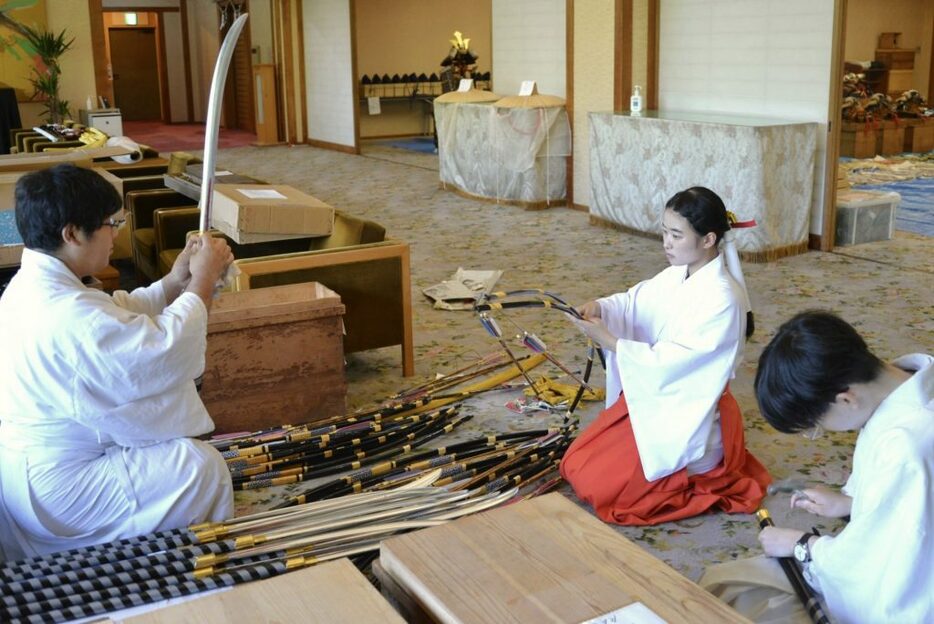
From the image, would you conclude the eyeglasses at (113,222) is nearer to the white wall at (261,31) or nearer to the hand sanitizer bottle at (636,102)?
the hand sanitizer bottle at (636,102)

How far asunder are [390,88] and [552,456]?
12.3m

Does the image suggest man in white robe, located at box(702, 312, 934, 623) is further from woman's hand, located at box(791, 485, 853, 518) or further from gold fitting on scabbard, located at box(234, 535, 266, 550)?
gold fitting on scabbard, located at box(234, 535, 266, 550)

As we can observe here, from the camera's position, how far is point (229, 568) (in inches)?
87.6

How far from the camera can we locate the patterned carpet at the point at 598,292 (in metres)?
3.29

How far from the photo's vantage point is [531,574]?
5.98ft

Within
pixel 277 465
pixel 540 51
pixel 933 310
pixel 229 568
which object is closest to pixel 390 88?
pixel 540 51

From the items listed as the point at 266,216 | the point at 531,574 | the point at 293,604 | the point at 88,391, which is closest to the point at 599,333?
the point at 531,574

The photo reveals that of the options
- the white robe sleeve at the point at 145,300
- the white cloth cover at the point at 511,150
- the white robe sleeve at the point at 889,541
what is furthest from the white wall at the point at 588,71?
the white robe sleeve at the point at 889,541

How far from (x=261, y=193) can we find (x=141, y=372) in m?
2.45

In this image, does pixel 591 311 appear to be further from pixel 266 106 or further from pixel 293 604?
pixel 266 106

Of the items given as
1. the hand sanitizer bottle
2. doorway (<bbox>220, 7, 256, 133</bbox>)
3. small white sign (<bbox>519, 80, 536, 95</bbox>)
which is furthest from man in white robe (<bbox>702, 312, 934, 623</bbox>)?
doorway (<bbox>220, 7, 256, 133</bbox>)

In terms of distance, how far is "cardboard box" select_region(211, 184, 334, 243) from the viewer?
442 centimetres

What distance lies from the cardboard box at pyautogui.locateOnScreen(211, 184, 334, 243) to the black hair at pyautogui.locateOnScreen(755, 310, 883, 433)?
295 cm

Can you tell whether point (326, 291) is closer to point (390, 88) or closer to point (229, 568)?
point (229, 568)
